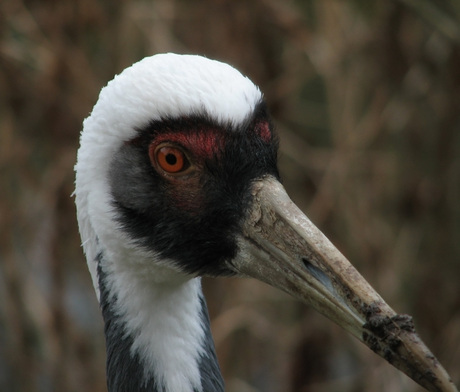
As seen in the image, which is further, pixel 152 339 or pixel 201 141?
pixel 152 339

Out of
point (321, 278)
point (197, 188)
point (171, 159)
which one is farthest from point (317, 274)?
point (171, 159)

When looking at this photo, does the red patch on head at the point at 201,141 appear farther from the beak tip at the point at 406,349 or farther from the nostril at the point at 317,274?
the beak tip at the point at 406,349

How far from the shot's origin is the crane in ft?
8.63

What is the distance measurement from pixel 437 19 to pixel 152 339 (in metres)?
3.21

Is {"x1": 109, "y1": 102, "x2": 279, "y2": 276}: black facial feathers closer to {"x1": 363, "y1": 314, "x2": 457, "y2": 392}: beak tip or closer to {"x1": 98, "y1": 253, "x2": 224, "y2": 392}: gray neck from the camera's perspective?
{"x1": 98, "y1": 253, "x2": 224, "y2": 392}: gray neck

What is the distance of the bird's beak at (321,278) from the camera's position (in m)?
2.30

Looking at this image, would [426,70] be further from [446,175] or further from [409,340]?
[409,340]

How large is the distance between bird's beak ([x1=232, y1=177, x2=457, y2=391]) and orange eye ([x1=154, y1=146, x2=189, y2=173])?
29 cm

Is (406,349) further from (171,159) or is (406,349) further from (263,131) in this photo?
(171,159)

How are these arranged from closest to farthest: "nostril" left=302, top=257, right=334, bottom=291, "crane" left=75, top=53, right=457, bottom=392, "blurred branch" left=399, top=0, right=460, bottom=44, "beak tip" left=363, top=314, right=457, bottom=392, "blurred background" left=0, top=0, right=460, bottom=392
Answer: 1. "beak tip" left=363, top=314, right=457, bottom=392
2. "nostril" left=302, top=257, right=334, bottom=291
3. "crane" left=75, top=53, right=457, bottom=392
4. "blurred branch" left=399, top=0, right=460, bottom=44
5. "blurred background" left=0, top=0, right=460, bottom=392

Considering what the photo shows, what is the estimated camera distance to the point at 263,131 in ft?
9.12

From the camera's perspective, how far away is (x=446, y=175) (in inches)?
243

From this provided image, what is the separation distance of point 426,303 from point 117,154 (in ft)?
13.9

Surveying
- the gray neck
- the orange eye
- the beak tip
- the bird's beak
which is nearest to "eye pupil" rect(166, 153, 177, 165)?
the orange eye
